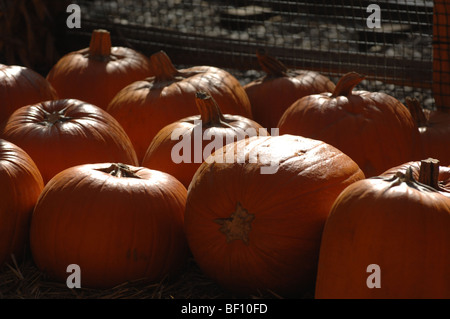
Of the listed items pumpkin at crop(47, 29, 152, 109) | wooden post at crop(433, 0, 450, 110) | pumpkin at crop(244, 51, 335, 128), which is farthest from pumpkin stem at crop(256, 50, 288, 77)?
wooden post at crop(433, 0, 450, 110)

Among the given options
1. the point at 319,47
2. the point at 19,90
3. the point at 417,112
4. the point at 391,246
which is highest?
the point at 319,47

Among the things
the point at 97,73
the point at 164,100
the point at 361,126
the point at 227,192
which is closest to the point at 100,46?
the point at 97,73

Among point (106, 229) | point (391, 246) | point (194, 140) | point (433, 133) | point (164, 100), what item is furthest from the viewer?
point (164, 100)

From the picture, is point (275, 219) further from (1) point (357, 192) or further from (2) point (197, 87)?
(2) point (197, 87)

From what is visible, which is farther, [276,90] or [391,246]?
[276,90]

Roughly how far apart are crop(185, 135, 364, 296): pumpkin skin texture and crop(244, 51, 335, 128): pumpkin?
141cm

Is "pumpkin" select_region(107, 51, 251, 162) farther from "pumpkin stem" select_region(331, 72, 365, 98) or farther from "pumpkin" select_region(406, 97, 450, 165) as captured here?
"pumpkin" select_region(406, 97, 450, 165)

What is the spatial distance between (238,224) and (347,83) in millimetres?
1149

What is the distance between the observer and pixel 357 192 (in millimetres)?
1979

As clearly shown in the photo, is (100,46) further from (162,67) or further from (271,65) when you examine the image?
(271,65)

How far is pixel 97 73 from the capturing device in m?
3.94

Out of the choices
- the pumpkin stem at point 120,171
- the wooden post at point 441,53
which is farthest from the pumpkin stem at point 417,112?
the pumpkin stem at point 120,171

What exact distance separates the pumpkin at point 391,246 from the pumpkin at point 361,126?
0.93 m
